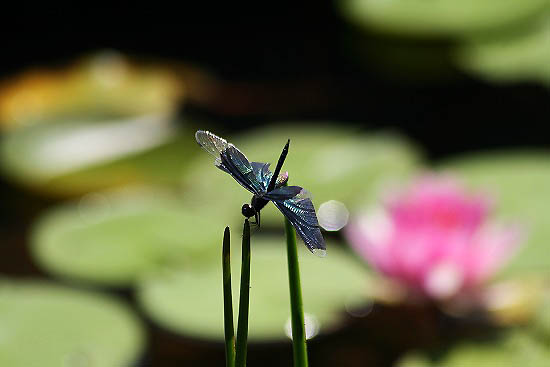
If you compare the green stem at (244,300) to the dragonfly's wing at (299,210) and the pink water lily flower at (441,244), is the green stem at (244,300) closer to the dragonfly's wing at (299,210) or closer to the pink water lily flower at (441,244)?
the dragonfly's wing at (299,210)

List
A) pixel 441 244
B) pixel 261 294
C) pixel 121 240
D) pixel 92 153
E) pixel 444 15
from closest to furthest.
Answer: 1. pixel 441 244
2. pixel 261 294
3. pixel 121 240
4. pixel 92 153
5. pixel 444 15

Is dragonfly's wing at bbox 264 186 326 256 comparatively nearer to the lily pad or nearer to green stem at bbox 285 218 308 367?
green stem at bbox 285 218 308 367

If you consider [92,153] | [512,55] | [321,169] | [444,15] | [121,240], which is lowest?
[121,240]

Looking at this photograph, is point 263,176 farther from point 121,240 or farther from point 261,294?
point 121,240

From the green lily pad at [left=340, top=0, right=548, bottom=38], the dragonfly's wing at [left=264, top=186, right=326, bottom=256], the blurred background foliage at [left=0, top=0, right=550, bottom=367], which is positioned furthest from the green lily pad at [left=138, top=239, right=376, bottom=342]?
the green lily pad at [left=340, top=0, right=548, bottom=38]

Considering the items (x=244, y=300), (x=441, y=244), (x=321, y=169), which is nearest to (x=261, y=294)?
(x=441, y=244)

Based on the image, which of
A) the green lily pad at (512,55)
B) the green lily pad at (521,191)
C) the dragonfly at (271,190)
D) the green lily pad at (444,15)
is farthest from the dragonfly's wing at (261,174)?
the green lily pad at (444,15)

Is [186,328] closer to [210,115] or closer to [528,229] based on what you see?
[528,229]
